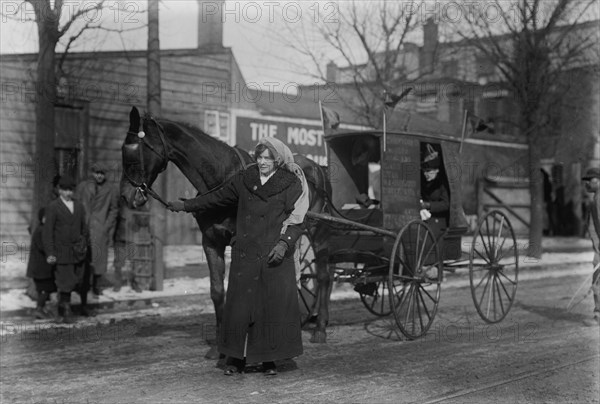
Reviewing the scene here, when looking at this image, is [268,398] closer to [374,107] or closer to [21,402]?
[21,402]

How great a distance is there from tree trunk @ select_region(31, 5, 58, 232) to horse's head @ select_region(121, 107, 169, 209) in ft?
15.4

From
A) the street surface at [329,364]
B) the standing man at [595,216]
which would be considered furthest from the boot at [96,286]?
the standing man at [595,216]

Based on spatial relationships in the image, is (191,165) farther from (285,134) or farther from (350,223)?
(285,134)

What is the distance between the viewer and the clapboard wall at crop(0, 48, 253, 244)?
16.4 m

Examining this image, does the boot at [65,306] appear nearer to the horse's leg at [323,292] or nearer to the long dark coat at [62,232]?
the long dark coat at [62,232]

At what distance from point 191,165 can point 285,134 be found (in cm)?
669

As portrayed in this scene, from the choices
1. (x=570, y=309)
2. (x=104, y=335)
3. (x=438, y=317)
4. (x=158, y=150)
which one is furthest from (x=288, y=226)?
(x=570, y=309)

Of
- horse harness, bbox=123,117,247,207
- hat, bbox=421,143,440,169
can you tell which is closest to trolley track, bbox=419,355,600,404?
horse harness, bbox=123,117,247,207

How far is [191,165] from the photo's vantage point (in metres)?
6.91

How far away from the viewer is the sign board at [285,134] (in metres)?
12.4

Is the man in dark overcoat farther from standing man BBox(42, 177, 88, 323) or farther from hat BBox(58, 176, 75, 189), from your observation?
hat BBox(58, 176, 75, 189)

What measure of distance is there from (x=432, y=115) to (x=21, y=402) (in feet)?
104

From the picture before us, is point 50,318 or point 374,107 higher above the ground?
point 374,107

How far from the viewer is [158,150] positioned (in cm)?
671
